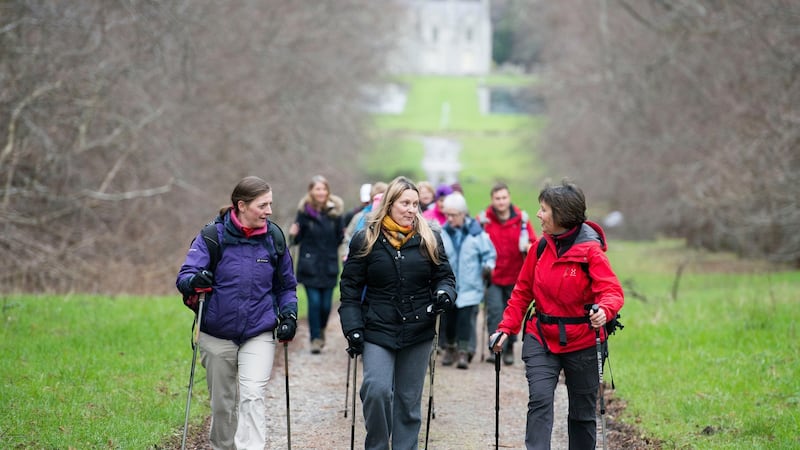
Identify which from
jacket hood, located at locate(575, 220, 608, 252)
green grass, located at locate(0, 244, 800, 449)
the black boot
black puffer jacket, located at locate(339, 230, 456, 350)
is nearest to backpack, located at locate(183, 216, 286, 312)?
black puffer jacket, located at locate(339, 230, 456, 350)

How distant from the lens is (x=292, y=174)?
32.3m

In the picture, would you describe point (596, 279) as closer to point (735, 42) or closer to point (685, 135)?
point (735, 42)

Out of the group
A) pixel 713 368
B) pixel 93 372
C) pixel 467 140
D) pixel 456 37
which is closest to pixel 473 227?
pixel 713 368

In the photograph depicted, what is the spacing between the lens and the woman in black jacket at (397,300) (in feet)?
23.0

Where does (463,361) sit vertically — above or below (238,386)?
below

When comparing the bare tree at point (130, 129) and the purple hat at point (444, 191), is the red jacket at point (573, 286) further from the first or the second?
the bare tree at point (130, 129)

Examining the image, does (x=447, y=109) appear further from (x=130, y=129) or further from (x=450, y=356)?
(x=450, y=356)

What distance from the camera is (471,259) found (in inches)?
461

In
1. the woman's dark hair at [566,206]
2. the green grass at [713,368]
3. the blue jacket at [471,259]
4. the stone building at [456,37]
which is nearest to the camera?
the woman's dark hair at [566,206]

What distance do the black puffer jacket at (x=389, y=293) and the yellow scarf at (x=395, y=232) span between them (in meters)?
0.03

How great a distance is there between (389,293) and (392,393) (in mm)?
695

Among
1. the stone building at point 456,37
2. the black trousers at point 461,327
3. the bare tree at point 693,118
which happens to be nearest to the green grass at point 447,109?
the stone building at point 456,37

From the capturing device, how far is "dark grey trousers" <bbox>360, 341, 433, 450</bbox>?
6898mm

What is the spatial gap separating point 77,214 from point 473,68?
131m
